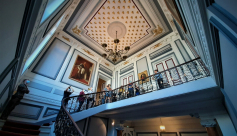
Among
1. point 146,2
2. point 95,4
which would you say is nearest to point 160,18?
point 146,2

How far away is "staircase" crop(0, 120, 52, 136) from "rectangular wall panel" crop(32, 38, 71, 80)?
2.89m

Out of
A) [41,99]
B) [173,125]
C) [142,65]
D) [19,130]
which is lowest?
[19,130]

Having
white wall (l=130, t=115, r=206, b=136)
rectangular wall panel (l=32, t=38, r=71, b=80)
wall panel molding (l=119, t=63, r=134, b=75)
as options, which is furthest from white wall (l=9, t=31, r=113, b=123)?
white wall (l=130, t=115, r=206, b=136)

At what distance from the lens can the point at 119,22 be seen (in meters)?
6.36

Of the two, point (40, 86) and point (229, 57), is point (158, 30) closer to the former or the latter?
point (229, 57)

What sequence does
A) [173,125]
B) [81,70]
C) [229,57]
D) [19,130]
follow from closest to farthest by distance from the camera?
[229,57], [19,130], [173,125], [81,70]

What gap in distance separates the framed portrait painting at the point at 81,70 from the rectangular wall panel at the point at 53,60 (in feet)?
2.69

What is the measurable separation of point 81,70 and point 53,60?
1775 millimetres

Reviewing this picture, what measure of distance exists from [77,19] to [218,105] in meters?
7.68

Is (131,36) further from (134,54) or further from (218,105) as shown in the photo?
(218,105)

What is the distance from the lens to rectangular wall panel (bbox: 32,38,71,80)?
17.0 feet

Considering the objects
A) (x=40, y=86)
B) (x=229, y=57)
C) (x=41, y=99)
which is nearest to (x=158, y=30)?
(x=229, y=57)

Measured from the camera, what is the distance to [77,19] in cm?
630

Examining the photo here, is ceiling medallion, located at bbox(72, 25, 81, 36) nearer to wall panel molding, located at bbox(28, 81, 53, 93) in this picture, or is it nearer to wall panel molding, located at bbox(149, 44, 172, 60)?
wall panel molding, located at bbox(28, 81, 53, 93)
